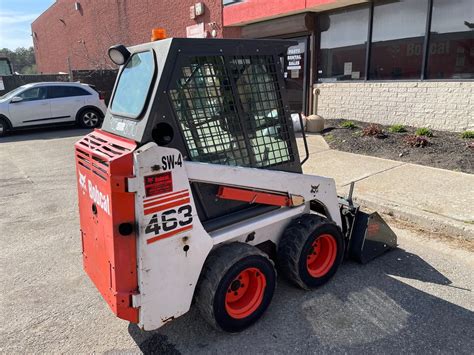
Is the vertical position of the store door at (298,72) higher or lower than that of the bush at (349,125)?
higher

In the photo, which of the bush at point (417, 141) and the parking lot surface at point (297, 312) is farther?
the bush at point (417, 141)

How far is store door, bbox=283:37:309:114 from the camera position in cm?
1113

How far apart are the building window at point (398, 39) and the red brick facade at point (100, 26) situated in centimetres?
521

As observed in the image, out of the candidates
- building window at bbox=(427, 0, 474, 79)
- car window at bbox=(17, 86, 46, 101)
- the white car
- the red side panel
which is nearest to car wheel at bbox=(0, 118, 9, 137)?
the white car

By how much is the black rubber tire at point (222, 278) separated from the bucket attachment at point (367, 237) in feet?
4.08

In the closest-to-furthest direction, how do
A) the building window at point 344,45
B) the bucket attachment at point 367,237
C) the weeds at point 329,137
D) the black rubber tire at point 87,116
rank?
the bucket attachment at point 367,237 < the weeds at point 329,137 < the building window at point 344,45 < the black rubber tire at point 87,116

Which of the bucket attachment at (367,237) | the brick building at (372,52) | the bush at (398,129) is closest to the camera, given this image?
the bucket attachment at (367,237)

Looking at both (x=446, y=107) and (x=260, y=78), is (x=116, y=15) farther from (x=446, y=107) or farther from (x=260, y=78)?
(x=260, y=78)

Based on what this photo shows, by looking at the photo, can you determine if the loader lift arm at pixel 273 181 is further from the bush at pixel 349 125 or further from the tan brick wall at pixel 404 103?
the bush at pixel 349 125

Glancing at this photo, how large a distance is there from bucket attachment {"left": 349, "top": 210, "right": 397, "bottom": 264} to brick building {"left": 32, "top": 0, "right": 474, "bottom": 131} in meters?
4.52

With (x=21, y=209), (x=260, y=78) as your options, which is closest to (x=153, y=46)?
(x=260, y=78)

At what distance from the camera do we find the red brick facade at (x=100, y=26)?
15741 millimetres

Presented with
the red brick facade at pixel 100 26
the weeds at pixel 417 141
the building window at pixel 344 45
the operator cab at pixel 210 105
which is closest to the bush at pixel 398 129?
the weeds at pixel 417 141

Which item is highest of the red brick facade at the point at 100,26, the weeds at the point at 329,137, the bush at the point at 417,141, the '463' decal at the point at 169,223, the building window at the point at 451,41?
the red brick facade at the point at 100,26
